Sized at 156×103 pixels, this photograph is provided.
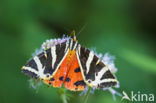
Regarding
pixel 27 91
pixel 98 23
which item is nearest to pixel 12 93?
pixel 27 91

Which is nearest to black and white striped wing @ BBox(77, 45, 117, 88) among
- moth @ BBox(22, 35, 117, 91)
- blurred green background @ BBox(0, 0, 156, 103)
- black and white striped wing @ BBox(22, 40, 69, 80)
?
moth @ BBox(22, 35, 117, 91)

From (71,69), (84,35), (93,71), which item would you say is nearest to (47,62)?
(71,69)

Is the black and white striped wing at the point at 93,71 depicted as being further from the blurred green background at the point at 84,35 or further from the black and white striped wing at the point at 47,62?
the blurred green background at the point at 84,35

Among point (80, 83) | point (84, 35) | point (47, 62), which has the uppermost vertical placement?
point (84, 35)

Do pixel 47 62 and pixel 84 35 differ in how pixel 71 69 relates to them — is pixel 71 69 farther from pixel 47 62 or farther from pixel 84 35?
pixel 84 35

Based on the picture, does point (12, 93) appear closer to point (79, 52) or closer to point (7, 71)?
point (7, 71)

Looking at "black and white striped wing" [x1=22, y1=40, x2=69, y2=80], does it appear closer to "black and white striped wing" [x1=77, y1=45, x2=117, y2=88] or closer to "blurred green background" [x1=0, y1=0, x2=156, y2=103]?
"black and white striped wing" [x1=77, y1=45, x2=117, y2=88]

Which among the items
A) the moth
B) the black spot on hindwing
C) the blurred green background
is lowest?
the black spot on hindwing
